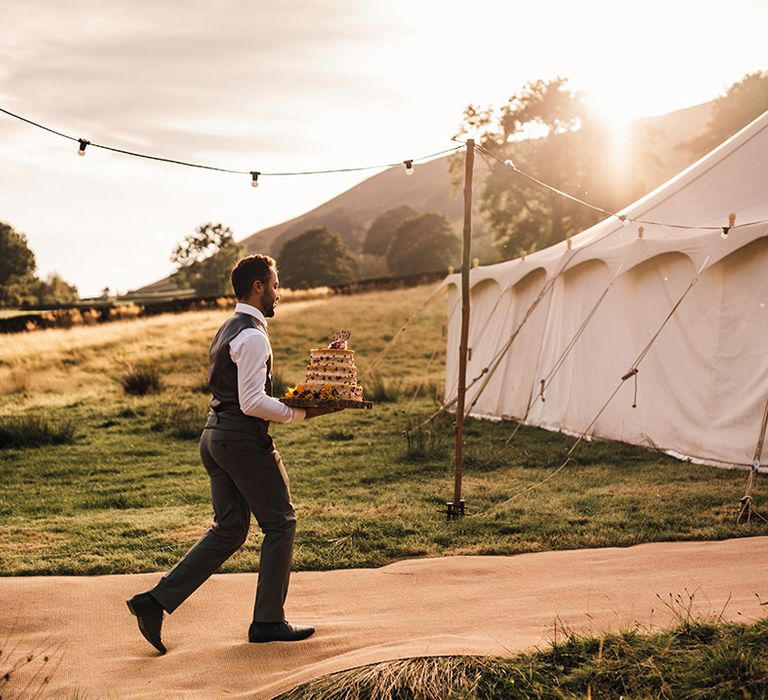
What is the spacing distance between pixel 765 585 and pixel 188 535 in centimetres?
392

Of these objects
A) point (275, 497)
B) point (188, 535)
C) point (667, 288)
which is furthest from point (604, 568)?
point (667, 288)

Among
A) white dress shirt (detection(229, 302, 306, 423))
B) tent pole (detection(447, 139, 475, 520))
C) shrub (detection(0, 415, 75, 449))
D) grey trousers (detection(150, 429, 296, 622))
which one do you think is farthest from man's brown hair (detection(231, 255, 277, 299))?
shrub (detection(0, 415, 75, 449))

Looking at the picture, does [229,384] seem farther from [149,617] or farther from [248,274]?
[149,617]

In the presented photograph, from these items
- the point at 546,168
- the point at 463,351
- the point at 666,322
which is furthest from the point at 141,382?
the point at 546,168

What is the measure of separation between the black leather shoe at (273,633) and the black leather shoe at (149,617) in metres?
0.39

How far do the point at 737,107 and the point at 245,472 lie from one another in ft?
119

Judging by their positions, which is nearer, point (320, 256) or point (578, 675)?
point (578, 675)

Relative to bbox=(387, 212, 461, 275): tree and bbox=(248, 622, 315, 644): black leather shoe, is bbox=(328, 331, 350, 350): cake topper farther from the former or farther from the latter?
bbox=(387, 212, 461, 275): tree

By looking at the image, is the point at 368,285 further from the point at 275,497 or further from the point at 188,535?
the point at 275,497

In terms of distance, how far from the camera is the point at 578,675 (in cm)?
367

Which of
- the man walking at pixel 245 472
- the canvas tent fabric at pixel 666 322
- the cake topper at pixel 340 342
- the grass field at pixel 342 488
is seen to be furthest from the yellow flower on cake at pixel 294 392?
the canvas tent fabric at pixel 666 322

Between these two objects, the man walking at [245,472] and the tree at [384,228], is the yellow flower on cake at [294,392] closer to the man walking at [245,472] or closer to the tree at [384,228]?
the man walking at [245,472]

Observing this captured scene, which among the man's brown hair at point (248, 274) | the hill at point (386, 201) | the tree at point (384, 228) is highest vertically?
the hill at point (386, 201)

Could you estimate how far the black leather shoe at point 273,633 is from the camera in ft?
13.9
